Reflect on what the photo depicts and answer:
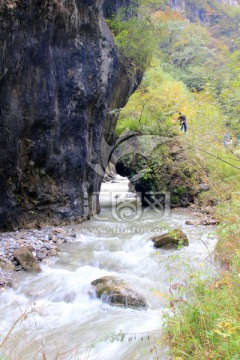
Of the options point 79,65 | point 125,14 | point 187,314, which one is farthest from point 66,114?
point 187,314

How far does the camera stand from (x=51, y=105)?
9438 mm

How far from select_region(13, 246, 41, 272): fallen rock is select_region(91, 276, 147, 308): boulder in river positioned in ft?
5.54

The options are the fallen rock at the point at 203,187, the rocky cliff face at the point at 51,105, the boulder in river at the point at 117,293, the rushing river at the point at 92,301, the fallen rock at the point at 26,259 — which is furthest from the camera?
the fallen rock at the point at 203,187

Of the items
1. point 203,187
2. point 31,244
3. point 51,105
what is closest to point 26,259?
point 31,244

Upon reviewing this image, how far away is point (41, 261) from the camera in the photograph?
724 cm

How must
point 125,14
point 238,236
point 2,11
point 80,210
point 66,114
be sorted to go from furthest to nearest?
1. point 125,14
2. point 80,210
3. point 66,114
4. point 2,11
5. point 238,236

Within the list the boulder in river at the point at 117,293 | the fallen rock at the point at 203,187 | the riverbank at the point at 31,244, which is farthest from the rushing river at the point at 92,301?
the fallen rock at the point at 203,187

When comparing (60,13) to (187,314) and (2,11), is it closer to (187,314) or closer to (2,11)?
(2,11)

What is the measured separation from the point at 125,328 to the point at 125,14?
12848mm

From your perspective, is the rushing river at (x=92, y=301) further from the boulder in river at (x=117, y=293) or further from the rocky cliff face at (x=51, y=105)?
the rocky cliff face at (x=51, y=105)

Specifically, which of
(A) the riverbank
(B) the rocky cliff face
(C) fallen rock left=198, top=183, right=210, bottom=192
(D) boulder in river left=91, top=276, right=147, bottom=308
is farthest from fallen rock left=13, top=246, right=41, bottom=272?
(C) fallen rock left=198, top=183, right=210, bottom=192

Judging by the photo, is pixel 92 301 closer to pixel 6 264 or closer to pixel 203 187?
pixel 6 264

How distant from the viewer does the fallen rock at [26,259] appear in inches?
265

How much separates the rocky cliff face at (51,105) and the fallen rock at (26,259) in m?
2.07
